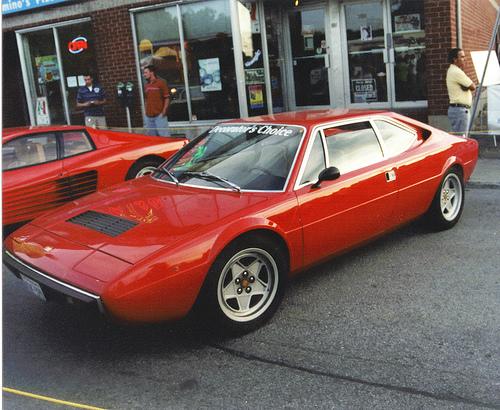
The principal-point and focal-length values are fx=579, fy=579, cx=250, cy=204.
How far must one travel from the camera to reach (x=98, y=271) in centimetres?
334

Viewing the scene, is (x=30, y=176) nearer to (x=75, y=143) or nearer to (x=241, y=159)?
(x=75, y=143)

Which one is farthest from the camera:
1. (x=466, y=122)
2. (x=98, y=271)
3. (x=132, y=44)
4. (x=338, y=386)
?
(x=132, y=44)

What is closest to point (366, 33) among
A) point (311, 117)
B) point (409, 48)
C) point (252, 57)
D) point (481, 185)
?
point (409, 48)

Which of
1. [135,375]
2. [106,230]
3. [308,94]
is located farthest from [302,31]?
[135,375]

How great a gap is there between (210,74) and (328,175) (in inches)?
323

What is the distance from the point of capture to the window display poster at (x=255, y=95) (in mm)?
11656

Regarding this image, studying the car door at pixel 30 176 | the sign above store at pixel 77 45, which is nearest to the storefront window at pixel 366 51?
the sign above store at pixel 77 45

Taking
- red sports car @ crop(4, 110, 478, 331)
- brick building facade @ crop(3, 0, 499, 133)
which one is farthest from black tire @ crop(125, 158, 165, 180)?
brick building facade @ crop(3, 0, 499, 133)

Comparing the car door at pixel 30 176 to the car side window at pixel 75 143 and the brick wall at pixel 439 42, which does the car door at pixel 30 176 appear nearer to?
the car side window at pixel 75 143

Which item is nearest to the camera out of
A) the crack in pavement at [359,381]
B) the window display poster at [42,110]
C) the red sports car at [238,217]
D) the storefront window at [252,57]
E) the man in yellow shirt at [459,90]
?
the crack in pavement at [359,381]

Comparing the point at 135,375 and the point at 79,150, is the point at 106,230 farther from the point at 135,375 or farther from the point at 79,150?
the point at 79,150

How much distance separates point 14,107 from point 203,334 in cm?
1441

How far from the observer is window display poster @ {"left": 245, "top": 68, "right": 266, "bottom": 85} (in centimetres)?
1159

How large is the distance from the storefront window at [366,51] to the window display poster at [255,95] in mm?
1814
